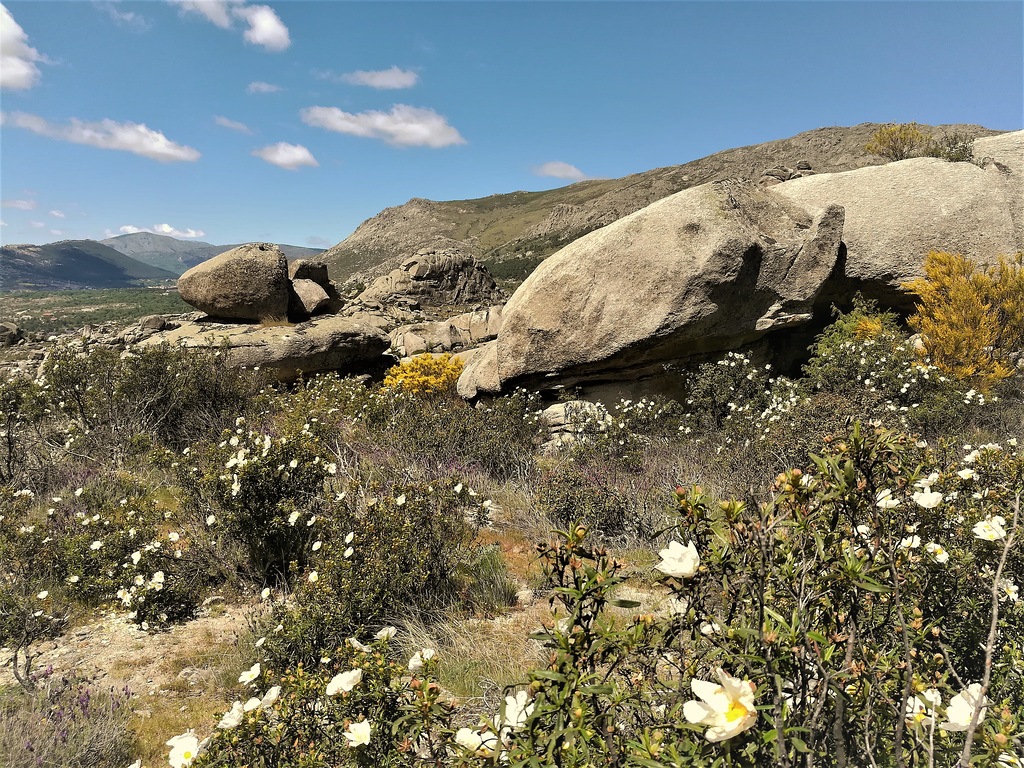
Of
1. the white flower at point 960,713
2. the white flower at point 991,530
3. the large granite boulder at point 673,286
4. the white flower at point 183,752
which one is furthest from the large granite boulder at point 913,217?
the white flower at point 183,752

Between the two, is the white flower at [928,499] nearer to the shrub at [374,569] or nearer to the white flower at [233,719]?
the white flower at [233,719]

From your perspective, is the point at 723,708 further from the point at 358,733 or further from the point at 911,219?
the point at 911,219

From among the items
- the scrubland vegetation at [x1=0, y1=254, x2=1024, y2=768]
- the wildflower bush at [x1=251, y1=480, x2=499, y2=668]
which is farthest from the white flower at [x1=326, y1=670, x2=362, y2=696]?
the wildflower bush at [x1=251, y1=480, x2=499, y2=668]

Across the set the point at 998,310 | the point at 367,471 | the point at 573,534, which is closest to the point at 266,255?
the point at 367,471

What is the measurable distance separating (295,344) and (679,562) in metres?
11.0

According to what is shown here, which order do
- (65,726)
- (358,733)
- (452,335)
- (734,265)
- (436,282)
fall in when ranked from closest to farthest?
(358,733)
(65,726)
(734,265)
(452,335)
(436,282)

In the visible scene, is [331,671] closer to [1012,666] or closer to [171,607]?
[171,607]

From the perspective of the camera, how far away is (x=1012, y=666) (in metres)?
1.78

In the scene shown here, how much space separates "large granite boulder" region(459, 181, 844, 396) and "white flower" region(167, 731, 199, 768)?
22.0 feet

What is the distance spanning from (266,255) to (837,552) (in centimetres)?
1404

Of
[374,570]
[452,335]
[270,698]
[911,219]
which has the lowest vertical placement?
[374,570]

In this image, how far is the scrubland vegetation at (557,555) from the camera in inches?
56.5

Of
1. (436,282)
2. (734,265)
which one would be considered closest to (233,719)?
(734,265)

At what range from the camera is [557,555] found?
1.52m
